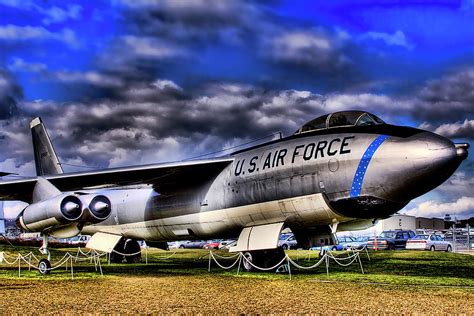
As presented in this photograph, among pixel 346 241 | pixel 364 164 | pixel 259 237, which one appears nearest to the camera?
pixel 364 164

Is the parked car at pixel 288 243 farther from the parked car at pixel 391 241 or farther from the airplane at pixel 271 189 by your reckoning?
the airplane at pixel 271 189

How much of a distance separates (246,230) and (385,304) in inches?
285

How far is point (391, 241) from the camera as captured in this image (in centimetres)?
4128

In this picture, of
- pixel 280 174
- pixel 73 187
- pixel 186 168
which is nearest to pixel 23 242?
pixel 73 187

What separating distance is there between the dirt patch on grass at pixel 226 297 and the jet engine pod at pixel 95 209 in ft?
10.6

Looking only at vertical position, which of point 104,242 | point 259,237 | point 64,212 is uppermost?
point 64,212

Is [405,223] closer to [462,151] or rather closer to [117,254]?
[117,254]

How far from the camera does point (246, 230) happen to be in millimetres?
16641

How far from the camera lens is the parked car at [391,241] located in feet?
134

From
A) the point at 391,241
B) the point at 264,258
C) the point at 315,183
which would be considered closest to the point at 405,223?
the point at 391,241

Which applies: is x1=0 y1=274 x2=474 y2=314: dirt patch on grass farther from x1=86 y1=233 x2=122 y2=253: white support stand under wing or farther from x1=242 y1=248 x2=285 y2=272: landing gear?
x1=86 y1=233 x2=122 y2=253: white support stand under wing

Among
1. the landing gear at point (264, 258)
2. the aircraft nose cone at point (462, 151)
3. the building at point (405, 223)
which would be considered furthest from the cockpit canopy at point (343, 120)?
the building at point (405, 223)

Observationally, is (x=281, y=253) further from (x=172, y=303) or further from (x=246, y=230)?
(x=172, y=303)

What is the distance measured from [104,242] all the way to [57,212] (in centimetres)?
646
